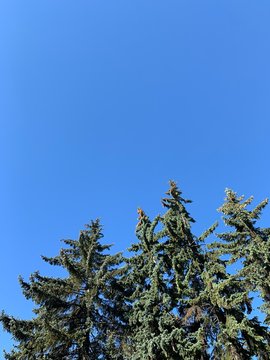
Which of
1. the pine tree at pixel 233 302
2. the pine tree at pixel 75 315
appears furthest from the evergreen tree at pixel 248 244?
the pine tree at pixel 75 315

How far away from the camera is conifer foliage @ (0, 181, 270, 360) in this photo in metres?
15.4

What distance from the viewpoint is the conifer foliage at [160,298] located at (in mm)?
15352

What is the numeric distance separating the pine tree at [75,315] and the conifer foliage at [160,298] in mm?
49

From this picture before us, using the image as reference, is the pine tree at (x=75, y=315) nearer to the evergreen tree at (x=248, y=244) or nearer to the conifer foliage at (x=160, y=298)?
the conifer foliage at (x=160, y=298)

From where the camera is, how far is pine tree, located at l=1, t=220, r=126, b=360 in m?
15.8

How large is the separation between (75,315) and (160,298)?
190 inches

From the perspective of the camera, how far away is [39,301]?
16828 millimetres

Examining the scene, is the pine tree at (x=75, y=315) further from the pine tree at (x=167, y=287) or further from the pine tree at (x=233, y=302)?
the pine tree at (x=233, y=302)

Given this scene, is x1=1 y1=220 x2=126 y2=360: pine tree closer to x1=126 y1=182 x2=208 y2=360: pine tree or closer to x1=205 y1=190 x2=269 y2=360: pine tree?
x1=126 y1=182 x2=208 y2=360: pine tree

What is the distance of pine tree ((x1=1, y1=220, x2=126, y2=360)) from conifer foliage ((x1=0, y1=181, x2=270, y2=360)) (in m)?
0.05

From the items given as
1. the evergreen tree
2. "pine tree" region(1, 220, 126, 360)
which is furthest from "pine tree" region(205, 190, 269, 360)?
"pine tree" region(1, 220, 126, 360)

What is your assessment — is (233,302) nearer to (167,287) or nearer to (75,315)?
(167,287)

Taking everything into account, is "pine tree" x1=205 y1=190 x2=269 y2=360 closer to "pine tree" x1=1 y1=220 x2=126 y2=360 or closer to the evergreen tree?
the evergreen tree

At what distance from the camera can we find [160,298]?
55.9 ft
